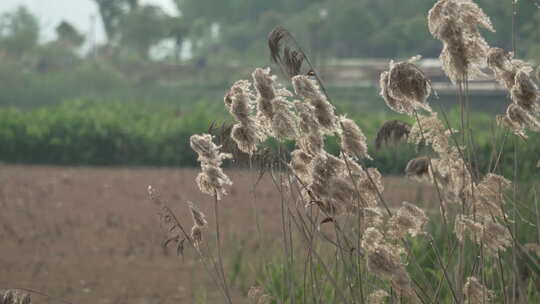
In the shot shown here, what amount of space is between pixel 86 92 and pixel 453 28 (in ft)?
96.0

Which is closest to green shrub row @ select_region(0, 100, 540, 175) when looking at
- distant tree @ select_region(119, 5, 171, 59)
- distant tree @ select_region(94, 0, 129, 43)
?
distant tree @ select_region(119, 5, 171, 59)

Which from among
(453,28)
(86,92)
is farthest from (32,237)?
(86,92)

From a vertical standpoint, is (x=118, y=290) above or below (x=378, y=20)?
below

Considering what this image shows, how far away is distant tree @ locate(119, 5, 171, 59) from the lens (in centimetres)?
5319

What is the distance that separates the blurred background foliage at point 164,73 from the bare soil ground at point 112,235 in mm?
1613

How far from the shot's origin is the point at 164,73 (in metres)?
41.9

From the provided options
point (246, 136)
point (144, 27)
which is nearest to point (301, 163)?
point (246, 136)

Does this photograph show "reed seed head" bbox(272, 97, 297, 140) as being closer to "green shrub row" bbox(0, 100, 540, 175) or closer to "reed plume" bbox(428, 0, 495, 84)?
"reed plume" bbox(428, 0, 495, 84)

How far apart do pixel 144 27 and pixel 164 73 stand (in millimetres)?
12594

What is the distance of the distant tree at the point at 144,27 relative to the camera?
174ft

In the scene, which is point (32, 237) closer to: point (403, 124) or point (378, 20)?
point (403, 124)

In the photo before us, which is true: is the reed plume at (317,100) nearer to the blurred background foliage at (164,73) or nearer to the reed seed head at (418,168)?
the reed seed head at (418,168)

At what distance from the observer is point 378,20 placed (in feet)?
206

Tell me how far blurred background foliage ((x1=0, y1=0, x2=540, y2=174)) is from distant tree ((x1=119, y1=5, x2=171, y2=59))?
0.07 metres
